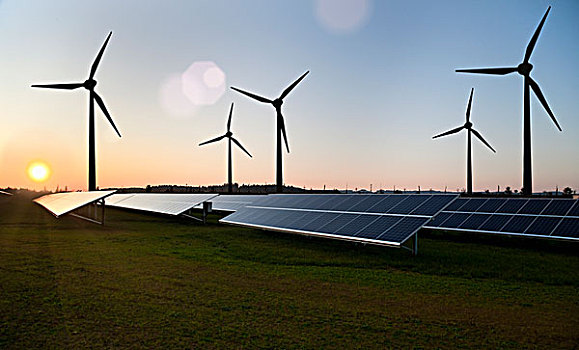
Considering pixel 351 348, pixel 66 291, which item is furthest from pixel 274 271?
pixel 351 348

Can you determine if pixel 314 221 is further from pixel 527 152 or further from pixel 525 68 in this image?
pixel 525 68

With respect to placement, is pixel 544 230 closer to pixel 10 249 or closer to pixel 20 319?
pixel 20 319

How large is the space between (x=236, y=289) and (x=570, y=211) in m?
18.1

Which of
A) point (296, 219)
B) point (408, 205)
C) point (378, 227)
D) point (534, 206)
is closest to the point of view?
point (378, 227)

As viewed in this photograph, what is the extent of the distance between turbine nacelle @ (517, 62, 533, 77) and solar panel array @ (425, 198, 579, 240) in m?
18.1

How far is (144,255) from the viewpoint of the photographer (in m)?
18.4

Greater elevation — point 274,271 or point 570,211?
point 570,211

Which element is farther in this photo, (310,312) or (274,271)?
(274,271)

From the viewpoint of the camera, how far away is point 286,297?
11.6 m

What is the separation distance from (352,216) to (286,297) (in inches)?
431

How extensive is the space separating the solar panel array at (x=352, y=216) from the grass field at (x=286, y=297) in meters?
1.01

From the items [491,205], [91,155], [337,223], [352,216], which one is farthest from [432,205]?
[91,155]

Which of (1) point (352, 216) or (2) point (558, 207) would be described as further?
(2) point (558, 207)

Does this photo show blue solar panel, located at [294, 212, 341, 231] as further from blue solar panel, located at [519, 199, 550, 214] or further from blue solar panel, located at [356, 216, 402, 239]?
blue solar panel, located at [519, 199, 550, 214]
